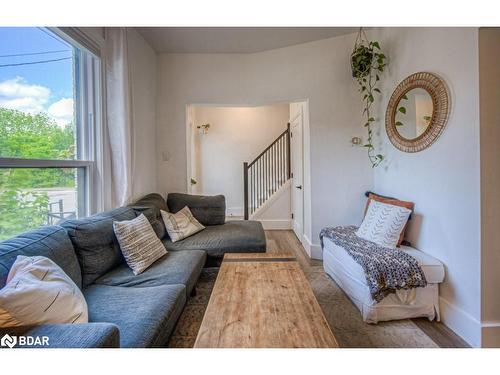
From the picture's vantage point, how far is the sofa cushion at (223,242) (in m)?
2.40

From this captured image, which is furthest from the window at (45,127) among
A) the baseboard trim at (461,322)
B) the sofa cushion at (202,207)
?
the baseboard trim at (461,322)

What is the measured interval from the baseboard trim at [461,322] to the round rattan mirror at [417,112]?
131cm

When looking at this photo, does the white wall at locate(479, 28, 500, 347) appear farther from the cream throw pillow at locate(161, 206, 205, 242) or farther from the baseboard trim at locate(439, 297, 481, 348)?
the cream throw pillow at locate(161, 206, 205, 242)

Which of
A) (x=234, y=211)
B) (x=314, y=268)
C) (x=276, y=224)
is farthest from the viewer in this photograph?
(x=234, y=211)

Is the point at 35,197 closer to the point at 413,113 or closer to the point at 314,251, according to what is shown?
the point at 314,251

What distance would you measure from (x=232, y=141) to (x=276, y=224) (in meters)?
2.35

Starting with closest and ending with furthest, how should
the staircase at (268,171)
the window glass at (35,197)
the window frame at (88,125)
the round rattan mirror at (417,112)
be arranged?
the window glass at (35,197) → the round rattan mirror at (417,112) → the window frame at (88,125) → the staircase at (268,171)

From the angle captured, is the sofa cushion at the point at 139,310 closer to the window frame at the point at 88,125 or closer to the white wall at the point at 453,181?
the window frame at the point at 88,125

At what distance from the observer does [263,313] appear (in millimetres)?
1188

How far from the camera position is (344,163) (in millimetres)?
3127

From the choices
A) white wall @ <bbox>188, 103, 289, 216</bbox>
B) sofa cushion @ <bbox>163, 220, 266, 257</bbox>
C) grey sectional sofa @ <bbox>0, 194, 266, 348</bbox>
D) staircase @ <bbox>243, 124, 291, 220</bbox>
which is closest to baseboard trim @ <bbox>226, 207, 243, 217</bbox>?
white wall @ <bbox>188, 103, 289, 216</bbox>

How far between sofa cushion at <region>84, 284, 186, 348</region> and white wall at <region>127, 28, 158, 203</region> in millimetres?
1486

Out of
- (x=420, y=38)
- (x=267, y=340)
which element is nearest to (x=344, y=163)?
(x=420, y=38)

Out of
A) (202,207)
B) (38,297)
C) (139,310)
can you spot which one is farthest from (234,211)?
(38,297)
